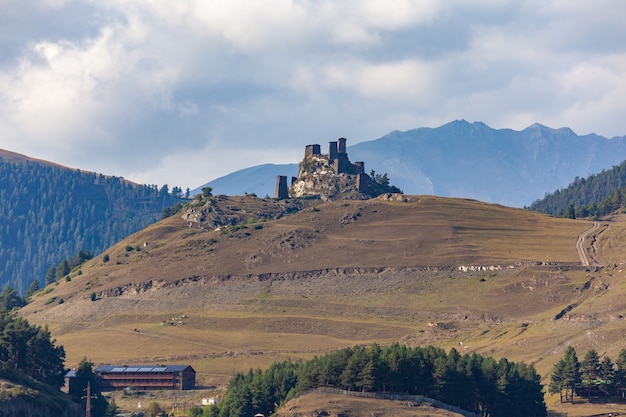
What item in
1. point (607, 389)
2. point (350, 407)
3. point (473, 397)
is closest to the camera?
point (350, 407)

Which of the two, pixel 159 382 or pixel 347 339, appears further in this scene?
pixel 347 339

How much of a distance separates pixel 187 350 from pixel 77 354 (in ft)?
56.7

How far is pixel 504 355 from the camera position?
16675 cm

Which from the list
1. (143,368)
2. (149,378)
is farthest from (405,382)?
(143,368)

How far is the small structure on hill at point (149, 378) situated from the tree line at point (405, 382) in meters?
33.4

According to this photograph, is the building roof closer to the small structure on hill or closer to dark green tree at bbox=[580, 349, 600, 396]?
the small structure on hill

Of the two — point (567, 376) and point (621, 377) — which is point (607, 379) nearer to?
point (621, 377)

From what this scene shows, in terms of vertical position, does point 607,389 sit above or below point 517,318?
below

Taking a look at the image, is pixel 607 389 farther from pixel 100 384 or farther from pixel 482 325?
pixel 100 384

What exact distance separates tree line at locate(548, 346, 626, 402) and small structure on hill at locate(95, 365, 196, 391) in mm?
52134

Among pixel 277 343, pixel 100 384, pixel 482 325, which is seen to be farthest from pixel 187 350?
pixel 482 325

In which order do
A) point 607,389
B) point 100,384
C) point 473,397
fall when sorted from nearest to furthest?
point 473,397, point 607,389, point 100,384

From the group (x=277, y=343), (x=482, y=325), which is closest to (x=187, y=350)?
(x=277, y=343)

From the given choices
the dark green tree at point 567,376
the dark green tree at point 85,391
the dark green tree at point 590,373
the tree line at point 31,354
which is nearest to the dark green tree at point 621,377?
the dark green tree at point 590,373
